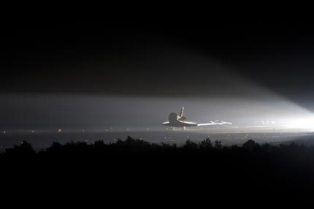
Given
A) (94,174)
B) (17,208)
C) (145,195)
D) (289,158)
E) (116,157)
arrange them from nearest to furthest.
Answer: (17,208), (145,195), (94,174), (116,157), (289,158)

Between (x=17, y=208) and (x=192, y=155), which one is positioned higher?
(x=192, y=155)

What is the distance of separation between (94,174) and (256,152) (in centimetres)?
1013

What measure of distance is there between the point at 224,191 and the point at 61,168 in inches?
296

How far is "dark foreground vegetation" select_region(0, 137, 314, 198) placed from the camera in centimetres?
1936

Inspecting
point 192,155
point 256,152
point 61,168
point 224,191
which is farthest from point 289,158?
point 61,168

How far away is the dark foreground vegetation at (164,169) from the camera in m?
19.4

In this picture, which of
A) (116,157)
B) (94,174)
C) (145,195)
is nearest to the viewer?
(145,195)

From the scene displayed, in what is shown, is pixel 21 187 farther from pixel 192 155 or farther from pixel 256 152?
pixel 256 152

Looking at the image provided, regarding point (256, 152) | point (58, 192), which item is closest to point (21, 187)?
point (58, 192)

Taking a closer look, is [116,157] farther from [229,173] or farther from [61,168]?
[229,173]

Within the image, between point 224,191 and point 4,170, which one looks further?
point 4,170

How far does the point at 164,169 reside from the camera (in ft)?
69.6

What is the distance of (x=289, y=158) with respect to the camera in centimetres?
2567

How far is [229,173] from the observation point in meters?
21.3
